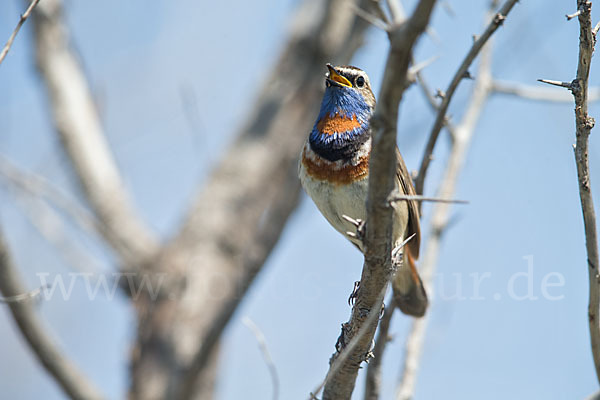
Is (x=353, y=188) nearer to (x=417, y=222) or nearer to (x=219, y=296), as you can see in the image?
(x=417, y=222)

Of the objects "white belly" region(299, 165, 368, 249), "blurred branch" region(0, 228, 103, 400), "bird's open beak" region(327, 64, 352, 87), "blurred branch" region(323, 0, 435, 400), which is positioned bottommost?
"blurred branch" region(0, 228, 103, 400)

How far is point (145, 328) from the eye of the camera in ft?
21.0

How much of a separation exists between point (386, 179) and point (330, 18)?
5215mm

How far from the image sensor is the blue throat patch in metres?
3.62

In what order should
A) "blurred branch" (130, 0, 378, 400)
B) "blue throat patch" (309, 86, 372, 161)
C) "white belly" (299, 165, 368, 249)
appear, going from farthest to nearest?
"blurred branch" (130, 0, 378, 400) < "blue throat patch" (309, 86, 372, 161) < "white belly" (299, 165, 368, 249)

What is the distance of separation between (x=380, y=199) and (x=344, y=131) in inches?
63.5

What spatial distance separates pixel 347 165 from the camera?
3535mm

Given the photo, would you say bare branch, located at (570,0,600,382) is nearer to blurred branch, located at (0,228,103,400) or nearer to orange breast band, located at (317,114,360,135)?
orange breast band, located at (317,114,360,135)

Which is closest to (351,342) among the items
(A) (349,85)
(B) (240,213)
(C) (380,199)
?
(C) (380,199)

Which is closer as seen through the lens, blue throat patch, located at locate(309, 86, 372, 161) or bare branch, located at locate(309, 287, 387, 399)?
bare branch, located at locate(309, 287, 387, 399)

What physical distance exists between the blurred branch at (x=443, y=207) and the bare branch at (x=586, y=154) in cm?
121

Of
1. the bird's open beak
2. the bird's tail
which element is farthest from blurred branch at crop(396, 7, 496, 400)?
the bird's open beak

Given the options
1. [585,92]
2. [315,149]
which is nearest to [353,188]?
[315,149]

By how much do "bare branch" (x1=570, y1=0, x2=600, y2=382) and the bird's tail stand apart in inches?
56.8
